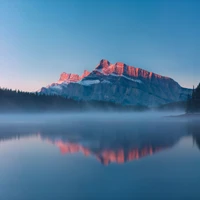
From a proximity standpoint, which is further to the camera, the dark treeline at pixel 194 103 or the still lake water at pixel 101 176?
the dark treeline at pixel 194 103

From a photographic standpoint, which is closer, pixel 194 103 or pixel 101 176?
pixel 101 176

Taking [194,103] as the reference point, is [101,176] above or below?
below

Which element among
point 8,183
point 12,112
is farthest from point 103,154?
point 12,112

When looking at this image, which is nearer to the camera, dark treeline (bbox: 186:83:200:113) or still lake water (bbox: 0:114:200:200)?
still lake water (bbox: 0:114:200:200)

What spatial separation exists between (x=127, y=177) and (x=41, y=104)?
190 meters

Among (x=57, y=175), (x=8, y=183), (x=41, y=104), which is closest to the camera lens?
(x=8, y=183)

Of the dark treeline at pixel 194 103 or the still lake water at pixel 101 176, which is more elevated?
the dark treeline at pixel 194 103

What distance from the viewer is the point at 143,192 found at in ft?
35.8

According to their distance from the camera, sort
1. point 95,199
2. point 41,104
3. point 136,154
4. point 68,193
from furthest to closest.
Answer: point 41,104
point 136,154
point 68,193
point 95,199

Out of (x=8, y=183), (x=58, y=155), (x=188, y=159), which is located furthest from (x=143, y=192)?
(x=58, y=155)

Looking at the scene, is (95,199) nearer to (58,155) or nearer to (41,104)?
(58,155)

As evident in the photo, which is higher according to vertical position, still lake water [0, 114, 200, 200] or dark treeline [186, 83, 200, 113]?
dark treeline [186, 83, 200, 113]

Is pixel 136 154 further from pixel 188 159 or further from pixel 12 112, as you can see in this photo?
pixel 12 112

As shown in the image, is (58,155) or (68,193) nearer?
(68,193)
